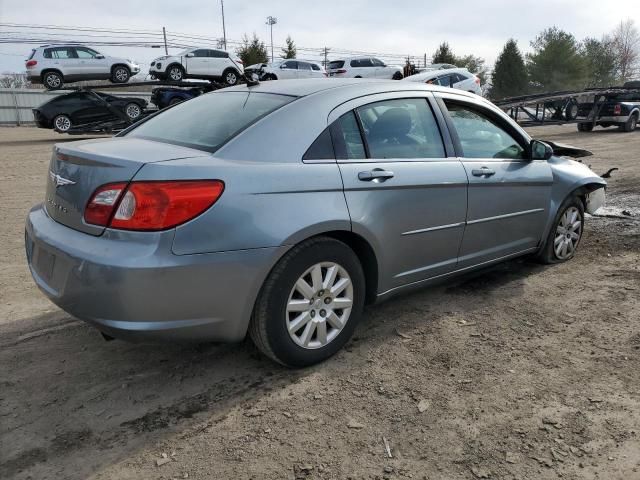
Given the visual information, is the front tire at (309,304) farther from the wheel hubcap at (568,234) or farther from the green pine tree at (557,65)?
the green pine tree at (557,65)

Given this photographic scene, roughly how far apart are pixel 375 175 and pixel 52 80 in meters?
20.7

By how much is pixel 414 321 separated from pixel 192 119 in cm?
199

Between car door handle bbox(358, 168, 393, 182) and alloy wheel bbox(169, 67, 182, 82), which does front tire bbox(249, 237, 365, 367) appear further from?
alloy wheel bbox(169, 67, 182, 82)

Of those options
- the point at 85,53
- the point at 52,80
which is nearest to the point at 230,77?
the point at 85,53

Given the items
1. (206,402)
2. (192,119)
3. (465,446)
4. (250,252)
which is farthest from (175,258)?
(465,446)

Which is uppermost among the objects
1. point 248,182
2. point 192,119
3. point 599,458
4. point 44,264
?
point 192,119

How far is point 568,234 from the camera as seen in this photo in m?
4.98

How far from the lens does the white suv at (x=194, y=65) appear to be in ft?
73.5

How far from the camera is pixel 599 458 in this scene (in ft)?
7.89

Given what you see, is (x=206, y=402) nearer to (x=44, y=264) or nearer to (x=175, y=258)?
(x=175, y=258)

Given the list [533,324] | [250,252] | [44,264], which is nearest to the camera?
[250,252]

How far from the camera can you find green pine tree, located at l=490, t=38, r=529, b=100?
211ft

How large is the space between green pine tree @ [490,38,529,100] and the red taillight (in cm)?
6734

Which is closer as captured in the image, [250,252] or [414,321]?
[250,252]
